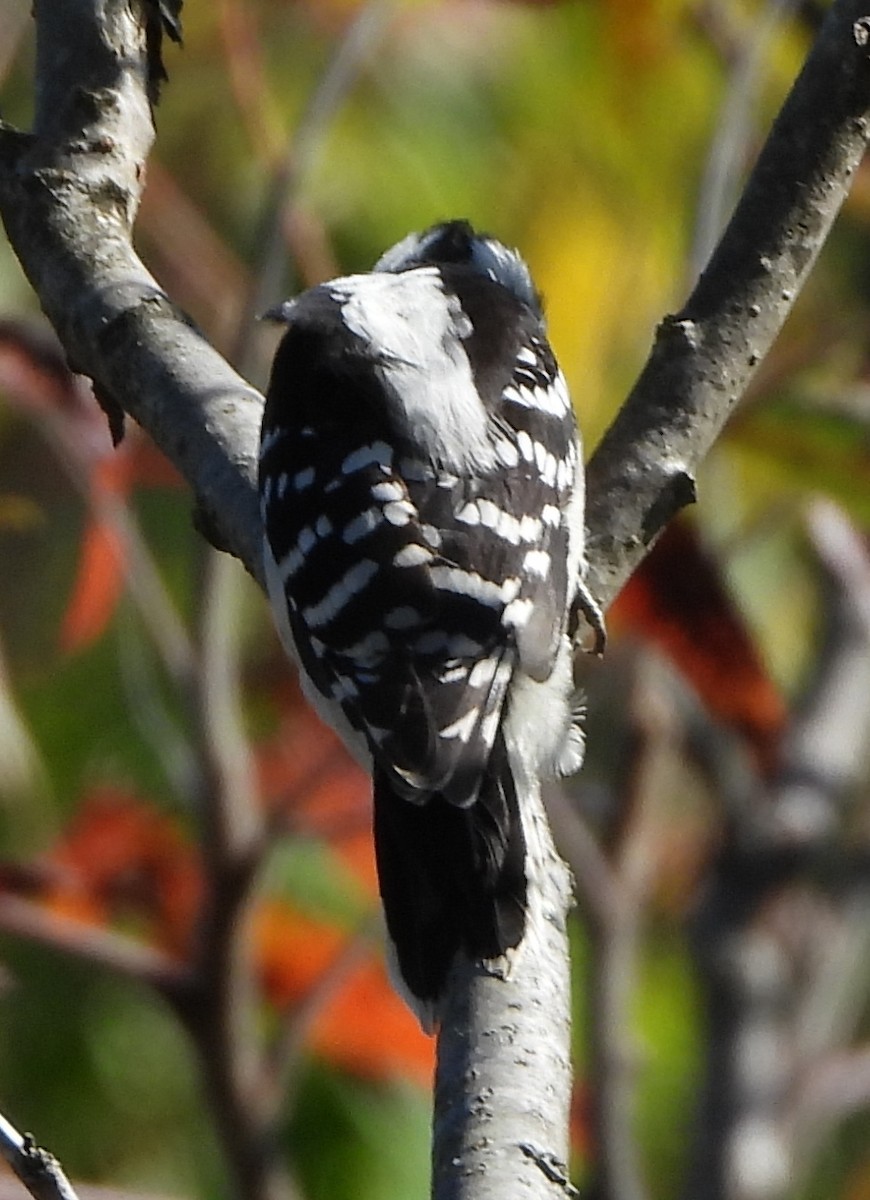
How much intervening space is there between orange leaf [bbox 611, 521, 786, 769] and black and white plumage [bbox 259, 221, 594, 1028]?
216 mm

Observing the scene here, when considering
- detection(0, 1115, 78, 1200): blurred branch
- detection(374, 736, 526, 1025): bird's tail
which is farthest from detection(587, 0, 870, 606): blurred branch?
detection(0, 1115, 78, 1200): blurred branch

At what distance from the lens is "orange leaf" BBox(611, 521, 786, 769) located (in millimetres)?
2885

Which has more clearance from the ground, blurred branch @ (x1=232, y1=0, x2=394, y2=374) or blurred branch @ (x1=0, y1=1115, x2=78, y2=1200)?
blurred branch @ (x1=232, y1=0, x2=394, y2=374)

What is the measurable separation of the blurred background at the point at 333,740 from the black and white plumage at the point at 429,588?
1.26 feet

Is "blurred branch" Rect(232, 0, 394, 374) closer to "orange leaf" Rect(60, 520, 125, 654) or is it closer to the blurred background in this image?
the blurred background

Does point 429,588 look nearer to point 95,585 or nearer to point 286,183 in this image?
point 286,183

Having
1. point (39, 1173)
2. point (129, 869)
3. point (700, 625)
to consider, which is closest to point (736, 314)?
point (700, 625)

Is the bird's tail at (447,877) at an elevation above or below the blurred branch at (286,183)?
below

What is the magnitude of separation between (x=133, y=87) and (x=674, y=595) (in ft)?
3.33

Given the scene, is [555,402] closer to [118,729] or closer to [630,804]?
[630,804]

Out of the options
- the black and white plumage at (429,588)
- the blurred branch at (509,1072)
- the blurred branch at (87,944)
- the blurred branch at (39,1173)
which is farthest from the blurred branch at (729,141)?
the blurred branch at (39,1173)

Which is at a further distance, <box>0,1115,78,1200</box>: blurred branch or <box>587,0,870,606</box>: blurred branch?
<box>587,0,870,606</box>: blurred branch

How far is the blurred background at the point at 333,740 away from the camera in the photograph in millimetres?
3328

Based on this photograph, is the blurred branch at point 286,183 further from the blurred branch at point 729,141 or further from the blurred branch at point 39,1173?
the blurred branch at point 39,1173
